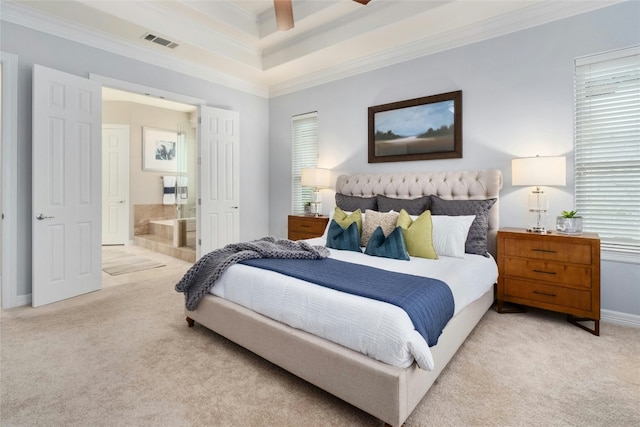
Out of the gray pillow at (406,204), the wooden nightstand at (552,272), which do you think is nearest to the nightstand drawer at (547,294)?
the wooden nightstand at (552,272)

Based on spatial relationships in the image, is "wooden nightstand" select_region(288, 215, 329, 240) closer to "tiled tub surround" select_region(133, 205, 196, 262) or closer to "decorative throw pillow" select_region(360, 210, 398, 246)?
"decorative throw pillow" select_region(360, 210, 398, 246)

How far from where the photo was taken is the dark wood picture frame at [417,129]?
140 inches

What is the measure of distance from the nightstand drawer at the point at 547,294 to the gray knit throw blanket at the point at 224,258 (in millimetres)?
1762

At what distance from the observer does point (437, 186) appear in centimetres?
351

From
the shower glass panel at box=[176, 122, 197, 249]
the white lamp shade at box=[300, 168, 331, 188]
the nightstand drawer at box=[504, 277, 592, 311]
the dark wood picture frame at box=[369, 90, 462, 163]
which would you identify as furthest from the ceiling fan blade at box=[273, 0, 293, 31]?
the shower glass panel at box=[176, 122, 197, 249]

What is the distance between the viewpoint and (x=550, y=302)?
8.83 ft

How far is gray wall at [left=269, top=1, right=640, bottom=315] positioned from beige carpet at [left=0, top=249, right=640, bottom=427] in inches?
44.0

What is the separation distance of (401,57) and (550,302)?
310 centimetres

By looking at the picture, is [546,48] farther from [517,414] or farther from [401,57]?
[517,414]

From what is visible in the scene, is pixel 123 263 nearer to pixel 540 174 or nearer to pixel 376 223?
pixel 376 223

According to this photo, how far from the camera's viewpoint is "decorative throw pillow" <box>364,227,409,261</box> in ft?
8.59

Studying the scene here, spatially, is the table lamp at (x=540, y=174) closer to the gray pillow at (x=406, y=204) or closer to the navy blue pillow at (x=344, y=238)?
the gray pillow at (x=406, y=204)

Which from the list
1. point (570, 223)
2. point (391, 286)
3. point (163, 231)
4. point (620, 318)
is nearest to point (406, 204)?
point (570, 223)

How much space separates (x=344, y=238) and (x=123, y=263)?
4012 millimetres
